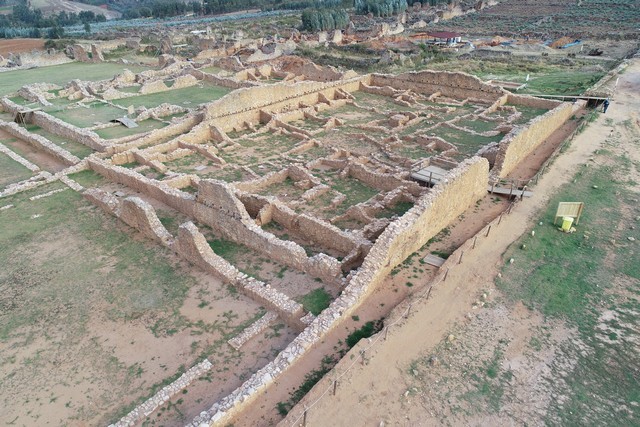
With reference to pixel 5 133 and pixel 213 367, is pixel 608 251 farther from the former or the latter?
pixel 5 133

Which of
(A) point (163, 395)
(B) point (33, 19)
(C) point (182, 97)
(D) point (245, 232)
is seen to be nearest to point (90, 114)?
(C) point (182, 97)

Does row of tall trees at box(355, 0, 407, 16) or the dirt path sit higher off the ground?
row of tall trees at box(355, 0, 407, 16)

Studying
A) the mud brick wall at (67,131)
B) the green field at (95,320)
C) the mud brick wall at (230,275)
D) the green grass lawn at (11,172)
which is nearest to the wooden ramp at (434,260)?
the mud brick wall at (230,275)

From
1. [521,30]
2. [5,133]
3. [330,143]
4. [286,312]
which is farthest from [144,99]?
[521,30]

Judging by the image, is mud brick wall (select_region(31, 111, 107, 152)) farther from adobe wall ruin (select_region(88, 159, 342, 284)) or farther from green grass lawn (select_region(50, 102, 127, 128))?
adobe wall ruin (select_region(88, 159, 342, 284))

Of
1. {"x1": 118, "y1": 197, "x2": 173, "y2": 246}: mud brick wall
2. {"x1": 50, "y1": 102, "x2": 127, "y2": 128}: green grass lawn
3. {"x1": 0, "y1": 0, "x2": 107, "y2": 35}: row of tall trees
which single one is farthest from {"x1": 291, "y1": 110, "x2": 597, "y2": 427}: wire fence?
{"x1": 0, "y1": 0, "x2": 107, "y2": 35}: row of tall trees

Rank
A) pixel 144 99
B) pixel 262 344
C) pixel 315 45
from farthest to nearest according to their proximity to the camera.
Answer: pixel 315 45 → pixel 144 99 → pixel 262 344
